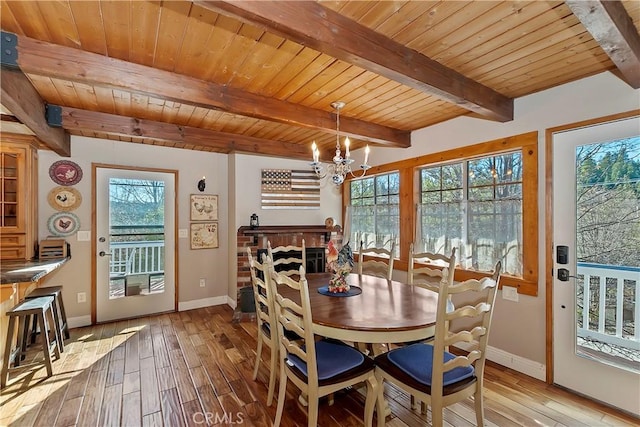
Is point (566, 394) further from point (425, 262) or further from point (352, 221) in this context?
point (352, 221)

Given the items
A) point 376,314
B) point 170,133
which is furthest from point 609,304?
point 170,133

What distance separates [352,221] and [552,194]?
2.78 meters

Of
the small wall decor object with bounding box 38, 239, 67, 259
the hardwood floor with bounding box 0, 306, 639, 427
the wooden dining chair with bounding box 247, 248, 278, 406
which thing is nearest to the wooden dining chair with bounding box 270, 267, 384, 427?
the wooden dining chair with bounding box 247, 248, 278, 406

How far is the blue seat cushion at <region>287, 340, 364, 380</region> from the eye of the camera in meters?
1.74

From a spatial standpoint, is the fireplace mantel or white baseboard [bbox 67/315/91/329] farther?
the fireplace mantel

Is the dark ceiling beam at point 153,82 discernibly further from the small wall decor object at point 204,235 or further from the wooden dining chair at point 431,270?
the small wall decor object at point 204,235

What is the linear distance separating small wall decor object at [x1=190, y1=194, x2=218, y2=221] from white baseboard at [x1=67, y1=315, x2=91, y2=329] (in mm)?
1770

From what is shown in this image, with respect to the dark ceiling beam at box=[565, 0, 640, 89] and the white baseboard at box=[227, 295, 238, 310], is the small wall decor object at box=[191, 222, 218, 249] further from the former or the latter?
the dark ceiling beam at box=[565, 0, 640, 89]

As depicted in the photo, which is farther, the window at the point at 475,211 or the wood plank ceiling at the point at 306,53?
the window at the point at 475,211

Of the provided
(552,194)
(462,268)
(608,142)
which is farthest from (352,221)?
(608,142)

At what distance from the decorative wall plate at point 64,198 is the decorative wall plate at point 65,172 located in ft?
0.32

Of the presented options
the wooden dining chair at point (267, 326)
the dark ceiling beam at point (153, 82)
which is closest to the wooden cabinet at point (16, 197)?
the dark ceiling beam at point (153, 82)

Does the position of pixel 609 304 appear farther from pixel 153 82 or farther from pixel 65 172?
pixel 65 172

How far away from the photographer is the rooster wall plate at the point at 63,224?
11.5 ft
